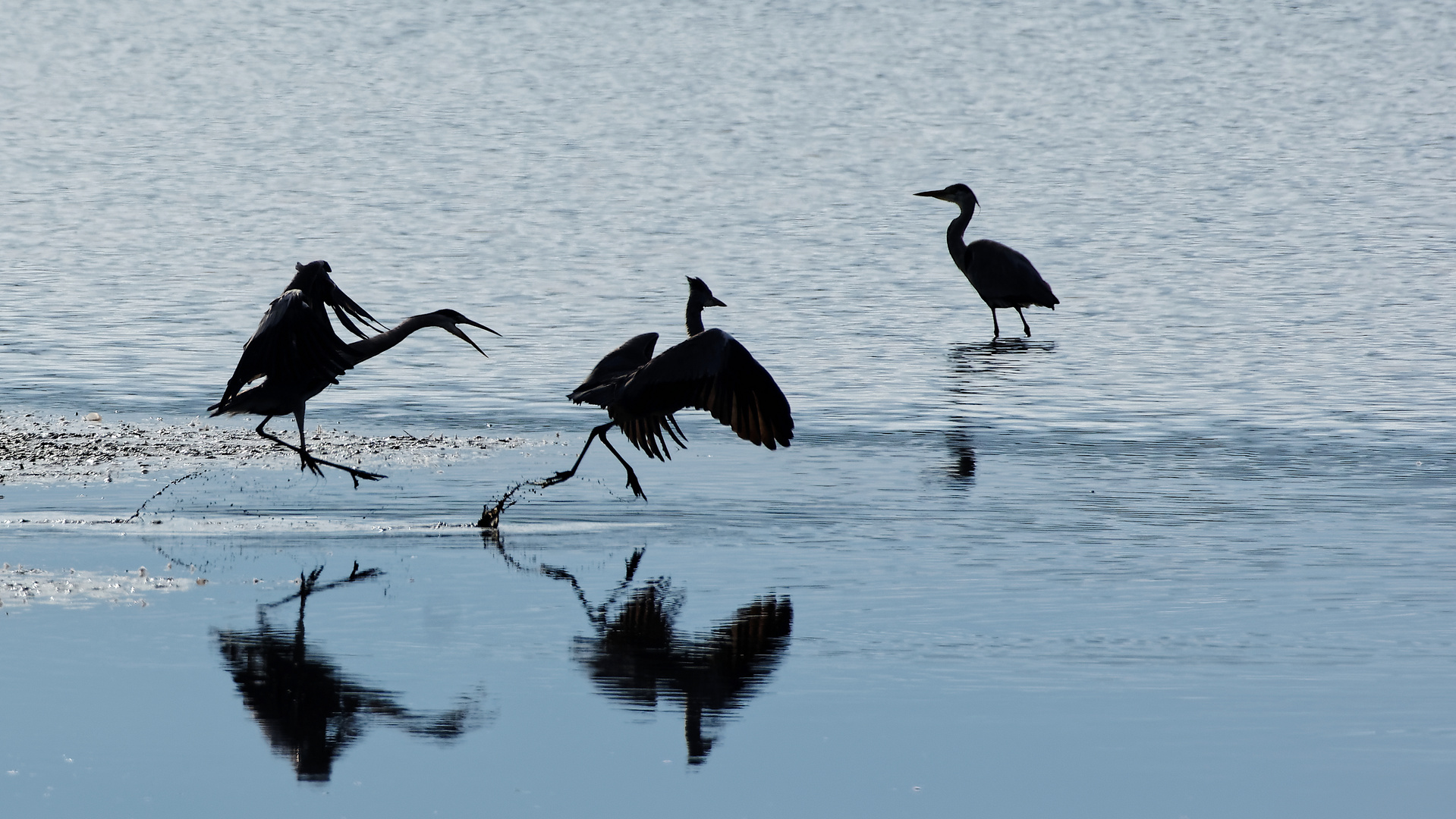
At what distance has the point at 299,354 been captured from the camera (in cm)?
1044

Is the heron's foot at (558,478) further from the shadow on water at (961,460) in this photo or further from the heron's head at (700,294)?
the shadow on water at (961,460)

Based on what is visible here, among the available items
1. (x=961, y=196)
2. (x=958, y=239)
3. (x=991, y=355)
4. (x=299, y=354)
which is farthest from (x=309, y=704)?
(x=961, y=196)

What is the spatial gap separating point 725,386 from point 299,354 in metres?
2.32

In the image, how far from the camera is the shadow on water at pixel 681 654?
6.46m

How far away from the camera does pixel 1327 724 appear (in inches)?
246

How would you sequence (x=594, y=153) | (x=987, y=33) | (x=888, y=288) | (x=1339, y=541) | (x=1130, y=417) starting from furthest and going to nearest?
(x=987, y=33)
(x=594, y=153)
(x=888, y=288)
(x=1130, y=417)
(x=1339, y=541)

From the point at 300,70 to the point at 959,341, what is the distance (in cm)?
3010

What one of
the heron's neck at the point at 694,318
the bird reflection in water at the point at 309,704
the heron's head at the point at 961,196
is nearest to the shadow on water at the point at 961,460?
the heron's neck at the point at 694,318

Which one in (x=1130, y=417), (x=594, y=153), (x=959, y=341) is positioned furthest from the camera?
(x=594, y=153)

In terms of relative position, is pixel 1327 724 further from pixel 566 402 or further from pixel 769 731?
pixel 566 402

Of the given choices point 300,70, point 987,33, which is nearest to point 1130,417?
point 300,70

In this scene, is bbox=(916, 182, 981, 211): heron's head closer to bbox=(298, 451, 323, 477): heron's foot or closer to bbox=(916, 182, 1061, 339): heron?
bbox=(916, 182, 1061, 339): heron

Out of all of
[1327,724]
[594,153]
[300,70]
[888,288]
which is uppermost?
[300,70]

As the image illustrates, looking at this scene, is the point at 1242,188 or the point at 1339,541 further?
the point at 1242,188
